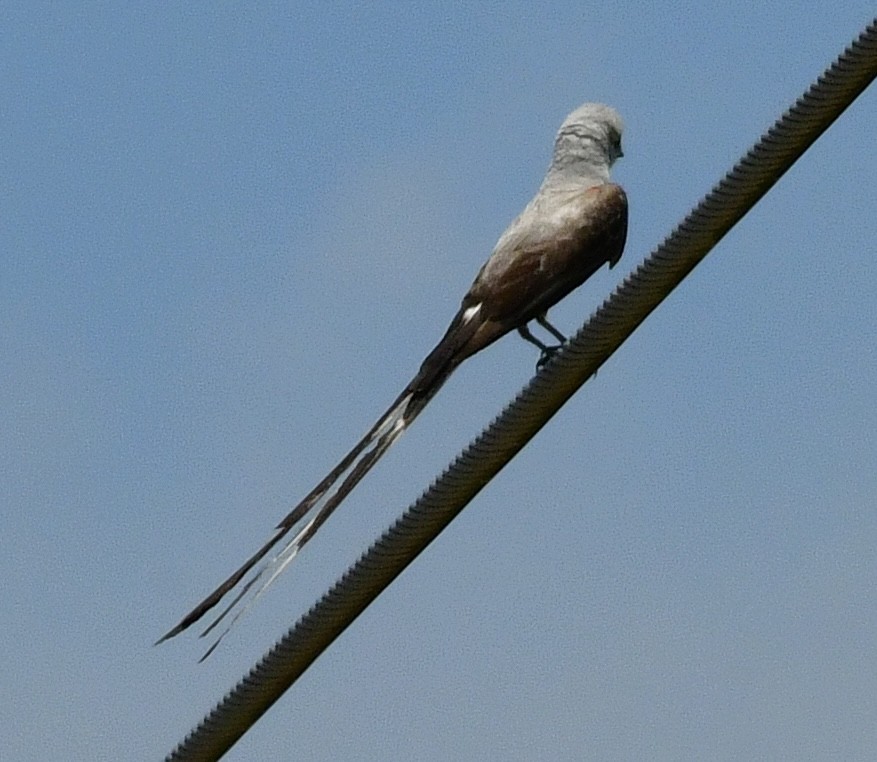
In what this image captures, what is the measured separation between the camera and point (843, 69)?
3.42 meters

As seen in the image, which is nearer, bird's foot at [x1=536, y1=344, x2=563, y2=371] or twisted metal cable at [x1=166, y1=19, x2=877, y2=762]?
twisted metal cable at [x1=166, y1=19, x2=877, y2=762]

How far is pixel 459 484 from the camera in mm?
3627

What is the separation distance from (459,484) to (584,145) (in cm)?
341

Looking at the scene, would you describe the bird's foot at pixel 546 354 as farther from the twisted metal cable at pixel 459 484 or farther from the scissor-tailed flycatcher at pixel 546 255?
the twisted metal cable at pixel 459 484

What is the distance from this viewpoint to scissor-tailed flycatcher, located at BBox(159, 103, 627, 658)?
5.24 meters

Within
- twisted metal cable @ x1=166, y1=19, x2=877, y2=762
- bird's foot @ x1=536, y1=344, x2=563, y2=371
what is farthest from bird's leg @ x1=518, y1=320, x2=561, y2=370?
twisted metal cable @ x1=166, y1=19, x2=877, y2=762

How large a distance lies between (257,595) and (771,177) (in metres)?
1.27

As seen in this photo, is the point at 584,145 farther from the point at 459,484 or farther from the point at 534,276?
the point at 459,484

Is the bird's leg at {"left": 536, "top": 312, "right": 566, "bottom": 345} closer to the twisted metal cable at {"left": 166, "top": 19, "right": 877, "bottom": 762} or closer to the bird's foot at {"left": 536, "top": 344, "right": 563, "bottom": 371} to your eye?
the bird's foot at {"left": 536, "top": 344, "right": 563, "bottom": 371}

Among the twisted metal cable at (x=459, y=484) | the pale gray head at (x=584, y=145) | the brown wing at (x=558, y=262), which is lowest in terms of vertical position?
the twisted metal cable at (x=459, y=484)

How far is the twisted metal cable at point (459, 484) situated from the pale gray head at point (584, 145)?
3164 millimetres

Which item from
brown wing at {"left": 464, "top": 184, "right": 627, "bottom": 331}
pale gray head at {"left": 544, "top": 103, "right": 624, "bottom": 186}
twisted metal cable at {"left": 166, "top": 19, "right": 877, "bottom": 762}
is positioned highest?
pale gray head at {"left": 544, "top": 103, "right": 624, "bottom": 186}

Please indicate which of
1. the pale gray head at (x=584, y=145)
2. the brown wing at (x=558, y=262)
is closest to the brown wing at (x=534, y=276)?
the brown wing at (x=558, y=262)

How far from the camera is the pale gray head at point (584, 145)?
682cm
